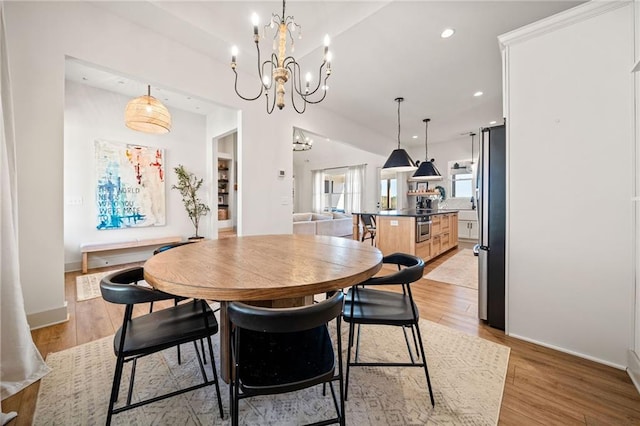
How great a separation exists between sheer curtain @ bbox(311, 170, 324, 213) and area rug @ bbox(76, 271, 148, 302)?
7.17 meters

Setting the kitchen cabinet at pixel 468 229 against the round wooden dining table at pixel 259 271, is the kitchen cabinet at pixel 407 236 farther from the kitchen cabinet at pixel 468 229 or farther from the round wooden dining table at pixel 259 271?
the round wooden dining table at pixel 259 271

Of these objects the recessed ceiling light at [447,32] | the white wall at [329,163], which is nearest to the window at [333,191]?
the white wall at [329,163]

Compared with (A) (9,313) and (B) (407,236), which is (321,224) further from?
(A) (9,313)

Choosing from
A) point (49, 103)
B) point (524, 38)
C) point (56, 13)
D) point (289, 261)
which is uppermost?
point (56, 13)

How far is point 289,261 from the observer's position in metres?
1.33

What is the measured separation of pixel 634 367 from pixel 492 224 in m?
1.15

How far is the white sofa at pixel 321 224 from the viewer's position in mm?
6305

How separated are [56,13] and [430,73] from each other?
155 inches

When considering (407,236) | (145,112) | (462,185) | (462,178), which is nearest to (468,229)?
(462,185)

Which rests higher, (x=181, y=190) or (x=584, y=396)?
(x=181, y=190)

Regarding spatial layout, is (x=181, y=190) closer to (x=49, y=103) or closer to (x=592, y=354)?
(x=49, y=103)

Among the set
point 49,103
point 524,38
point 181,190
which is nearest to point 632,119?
point 524,38

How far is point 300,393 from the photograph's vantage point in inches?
55.6

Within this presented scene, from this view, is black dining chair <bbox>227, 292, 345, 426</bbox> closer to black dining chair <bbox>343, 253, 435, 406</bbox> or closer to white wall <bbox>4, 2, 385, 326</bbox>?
black dining chair <bbox>343, 253, 435, 406</bbox>
